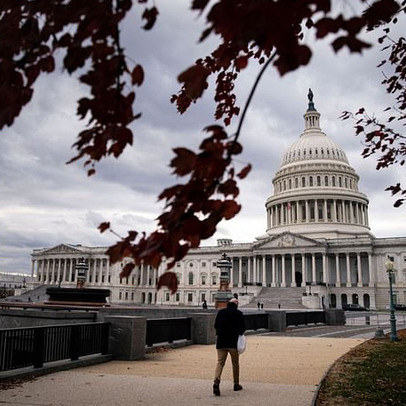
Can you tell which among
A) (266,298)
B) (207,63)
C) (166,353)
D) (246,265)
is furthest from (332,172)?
(207,63)

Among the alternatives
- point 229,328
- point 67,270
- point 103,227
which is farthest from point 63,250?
point 103,227

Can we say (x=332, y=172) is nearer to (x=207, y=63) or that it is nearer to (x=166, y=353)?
(x=166, y=353)

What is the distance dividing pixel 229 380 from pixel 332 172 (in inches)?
4480

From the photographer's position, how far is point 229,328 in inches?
430

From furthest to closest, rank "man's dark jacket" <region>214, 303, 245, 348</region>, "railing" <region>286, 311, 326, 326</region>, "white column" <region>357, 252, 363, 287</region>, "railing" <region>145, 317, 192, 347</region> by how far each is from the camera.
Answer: "white column" <region>357, 252, 363, 287</region>
"railing" <region>286, 311, 326, 326</region>
"railing" <region>145, 317, 192, 347</region>
"man's dark jacket" <region>214, 303, 245, 348</region>

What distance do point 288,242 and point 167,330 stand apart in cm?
9067

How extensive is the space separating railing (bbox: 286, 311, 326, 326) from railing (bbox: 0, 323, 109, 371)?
22.3 meters

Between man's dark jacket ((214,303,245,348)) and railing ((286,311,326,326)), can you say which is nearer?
man's dark jacket ((214,303,245,348))

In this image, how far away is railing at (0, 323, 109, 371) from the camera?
38.6ft

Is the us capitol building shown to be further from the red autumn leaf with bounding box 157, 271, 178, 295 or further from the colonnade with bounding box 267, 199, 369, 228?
the red autumn leaf with bounding box 157, 271, 178, 295

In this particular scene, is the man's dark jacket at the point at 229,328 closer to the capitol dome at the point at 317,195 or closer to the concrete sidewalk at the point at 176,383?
the concrete sidewalk at the point at 176,383

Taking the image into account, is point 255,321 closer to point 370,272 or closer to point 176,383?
point 176,383

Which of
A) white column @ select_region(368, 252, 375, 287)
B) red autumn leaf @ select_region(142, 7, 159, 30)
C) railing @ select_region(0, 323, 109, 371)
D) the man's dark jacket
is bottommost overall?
railing @ select_region(0, 323, 109, 371)

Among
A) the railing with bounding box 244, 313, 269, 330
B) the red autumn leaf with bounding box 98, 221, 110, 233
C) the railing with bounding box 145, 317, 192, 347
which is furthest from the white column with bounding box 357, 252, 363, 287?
the red autumn leaf with bounding box 98, 221, 110, 233
